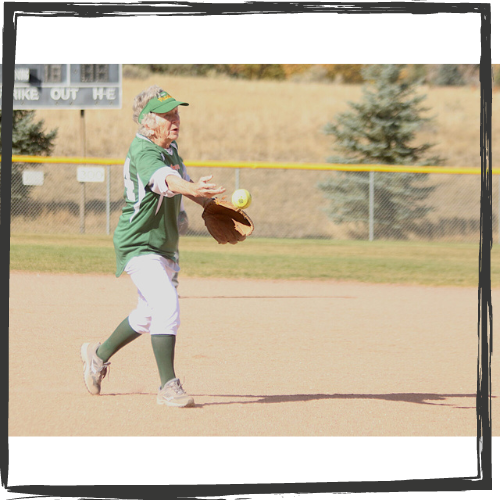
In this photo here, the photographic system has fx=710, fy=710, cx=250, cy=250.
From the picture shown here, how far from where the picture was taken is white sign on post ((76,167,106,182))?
18406mm

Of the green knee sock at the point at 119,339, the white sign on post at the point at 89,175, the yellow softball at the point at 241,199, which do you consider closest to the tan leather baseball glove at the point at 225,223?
the yellow softball at the point at 241,199

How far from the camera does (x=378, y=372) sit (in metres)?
5.68

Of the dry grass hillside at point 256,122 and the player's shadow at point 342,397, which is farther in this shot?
the dry grass hillside at point 256,122

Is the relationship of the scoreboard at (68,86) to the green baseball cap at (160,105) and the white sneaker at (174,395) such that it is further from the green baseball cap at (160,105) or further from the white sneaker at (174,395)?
the white sneaker at (174,395)

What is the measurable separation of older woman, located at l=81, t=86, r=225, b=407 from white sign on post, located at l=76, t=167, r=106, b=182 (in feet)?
46.5

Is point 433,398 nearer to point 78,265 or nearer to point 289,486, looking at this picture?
point 289,486

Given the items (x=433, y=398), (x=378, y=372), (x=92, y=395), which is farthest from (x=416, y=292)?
(x=92, y=395)

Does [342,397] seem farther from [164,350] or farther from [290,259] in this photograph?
[290,259]

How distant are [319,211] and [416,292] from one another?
1192cm

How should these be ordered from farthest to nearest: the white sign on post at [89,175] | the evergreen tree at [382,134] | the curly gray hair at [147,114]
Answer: the evergreen tree at [382,134]
the white sign on post at [89,175]
the curly gray hair at [147,114]

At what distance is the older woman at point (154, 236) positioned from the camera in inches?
168

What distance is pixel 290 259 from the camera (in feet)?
48.2

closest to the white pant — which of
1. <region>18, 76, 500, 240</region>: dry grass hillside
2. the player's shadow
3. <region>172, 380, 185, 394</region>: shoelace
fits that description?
<region>172, 380, 185, 394</region>: shoelace

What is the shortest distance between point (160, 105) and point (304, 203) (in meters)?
19.1
